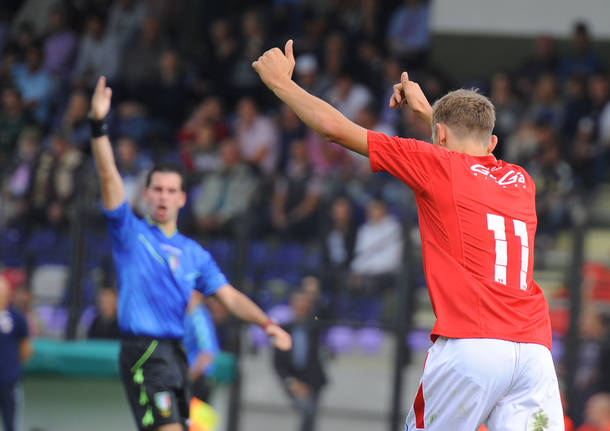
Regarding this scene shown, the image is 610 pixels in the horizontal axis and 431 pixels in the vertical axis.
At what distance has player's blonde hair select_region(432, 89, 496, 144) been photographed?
15.3 ft

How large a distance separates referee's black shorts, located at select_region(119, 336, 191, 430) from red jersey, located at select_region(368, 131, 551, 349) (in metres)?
2.24

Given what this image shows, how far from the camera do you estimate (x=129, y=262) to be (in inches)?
258

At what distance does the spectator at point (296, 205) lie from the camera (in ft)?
35.8

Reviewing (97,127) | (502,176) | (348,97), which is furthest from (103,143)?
(348,97)

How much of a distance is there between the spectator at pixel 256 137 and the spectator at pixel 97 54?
9.72 ft

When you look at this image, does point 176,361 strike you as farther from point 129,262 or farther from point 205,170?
point 205,170

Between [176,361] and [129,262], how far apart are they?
68 cm

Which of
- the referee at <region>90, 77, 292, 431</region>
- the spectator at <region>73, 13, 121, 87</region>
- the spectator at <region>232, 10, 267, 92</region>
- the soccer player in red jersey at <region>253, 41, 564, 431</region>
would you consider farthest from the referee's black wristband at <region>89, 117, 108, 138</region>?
the spectator at <region>73, 13, 121, 87</region>

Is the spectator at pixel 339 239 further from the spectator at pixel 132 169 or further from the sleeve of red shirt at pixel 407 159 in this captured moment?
the sleeve of red shirt at pixel 407 159

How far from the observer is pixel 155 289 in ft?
21.4

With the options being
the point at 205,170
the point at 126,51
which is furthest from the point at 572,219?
the point at 126,51

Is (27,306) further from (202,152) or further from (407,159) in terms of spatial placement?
(407,159)

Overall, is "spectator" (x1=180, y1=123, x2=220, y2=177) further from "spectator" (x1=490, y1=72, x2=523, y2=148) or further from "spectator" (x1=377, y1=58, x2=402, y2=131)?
"spectator" (x1=490, y1=72, x2=523, y2=148)

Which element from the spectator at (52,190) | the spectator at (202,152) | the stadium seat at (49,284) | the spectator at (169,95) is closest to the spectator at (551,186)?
the spectator at (202,152)
